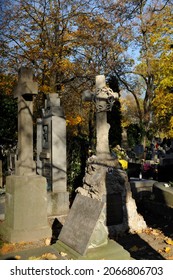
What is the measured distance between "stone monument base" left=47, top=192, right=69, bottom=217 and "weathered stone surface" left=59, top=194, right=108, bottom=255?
151 inches

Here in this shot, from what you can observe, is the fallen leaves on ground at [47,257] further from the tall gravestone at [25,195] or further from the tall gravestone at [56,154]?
the tall gravestone at [56,154]

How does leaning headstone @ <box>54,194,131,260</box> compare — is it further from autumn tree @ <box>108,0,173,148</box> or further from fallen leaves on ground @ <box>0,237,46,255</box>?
autumn tree @ <box>108,0,173,148</box>

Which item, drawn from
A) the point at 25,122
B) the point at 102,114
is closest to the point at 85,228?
the point at 25,122

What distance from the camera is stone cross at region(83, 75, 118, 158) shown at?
7234mm

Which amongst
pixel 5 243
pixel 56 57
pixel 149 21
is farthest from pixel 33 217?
pixel 149 21

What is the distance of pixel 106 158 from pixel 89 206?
3015 mm

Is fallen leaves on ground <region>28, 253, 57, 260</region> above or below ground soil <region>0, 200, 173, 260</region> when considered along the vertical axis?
above

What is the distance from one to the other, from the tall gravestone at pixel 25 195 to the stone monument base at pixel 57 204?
6.94 ft

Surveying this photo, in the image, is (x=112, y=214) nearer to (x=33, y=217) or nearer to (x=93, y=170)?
(x=93, y=170)

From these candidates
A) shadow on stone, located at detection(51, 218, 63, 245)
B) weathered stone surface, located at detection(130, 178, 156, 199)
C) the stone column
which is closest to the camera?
shadow on stone, located at detection(51, 218, 63, 245)

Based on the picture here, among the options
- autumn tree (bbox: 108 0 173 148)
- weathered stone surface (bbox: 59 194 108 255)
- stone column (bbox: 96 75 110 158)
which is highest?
autumn tree (bbox: 108 0 173 148)

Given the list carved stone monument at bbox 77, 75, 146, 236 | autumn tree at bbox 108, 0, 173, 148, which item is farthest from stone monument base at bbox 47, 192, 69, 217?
autumn tree at bbox 108, 0, 173, 148

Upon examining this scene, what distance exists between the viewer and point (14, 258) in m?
3.87

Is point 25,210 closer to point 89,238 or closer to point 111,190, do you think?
point 111,190
